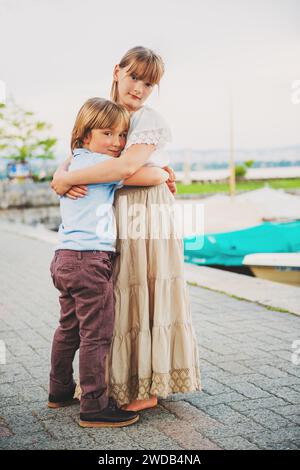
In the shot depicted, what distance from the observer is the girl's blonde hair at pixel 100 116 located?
2.73 m

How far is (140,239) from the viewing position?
2912 mm

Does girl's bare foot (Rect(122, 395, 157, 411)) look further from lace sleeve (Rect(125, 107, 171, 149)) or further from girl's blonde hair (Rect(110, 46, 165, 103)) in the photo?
girl's blonde hair (Rect(110, 46, 165, 103))

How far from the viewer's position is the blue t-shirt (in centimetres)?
277

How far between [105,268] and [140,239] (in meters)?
0.23

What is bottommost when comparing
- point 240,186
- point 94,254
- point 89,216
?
point 94,254

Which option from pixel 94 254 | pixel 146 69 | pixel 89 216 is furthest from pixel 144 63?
pixel 94 254

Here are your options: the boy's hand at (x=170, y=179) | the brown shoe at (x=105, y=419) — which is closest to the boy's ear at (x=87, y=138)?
the boy's hand at (x=170, y=179)

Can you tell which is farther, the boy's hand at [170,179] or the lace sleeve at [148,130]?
the boy's hand at [170,179]

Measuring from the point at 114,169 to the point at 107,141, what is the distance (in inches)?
6.2

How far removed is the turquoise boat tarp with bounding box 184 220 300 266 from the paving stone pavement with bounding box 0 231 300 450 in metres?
4.21

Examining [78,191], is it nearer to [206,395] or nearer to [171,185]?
[171,185]

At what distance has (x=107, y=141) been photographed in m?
2.80

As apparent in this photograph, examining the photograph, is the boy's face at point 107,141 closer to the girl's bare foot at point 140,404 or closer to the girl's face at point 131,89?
the girl's face at point 131,89

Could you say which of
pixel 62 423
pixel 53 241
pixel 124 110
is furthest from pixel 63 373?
pixel 53 241
